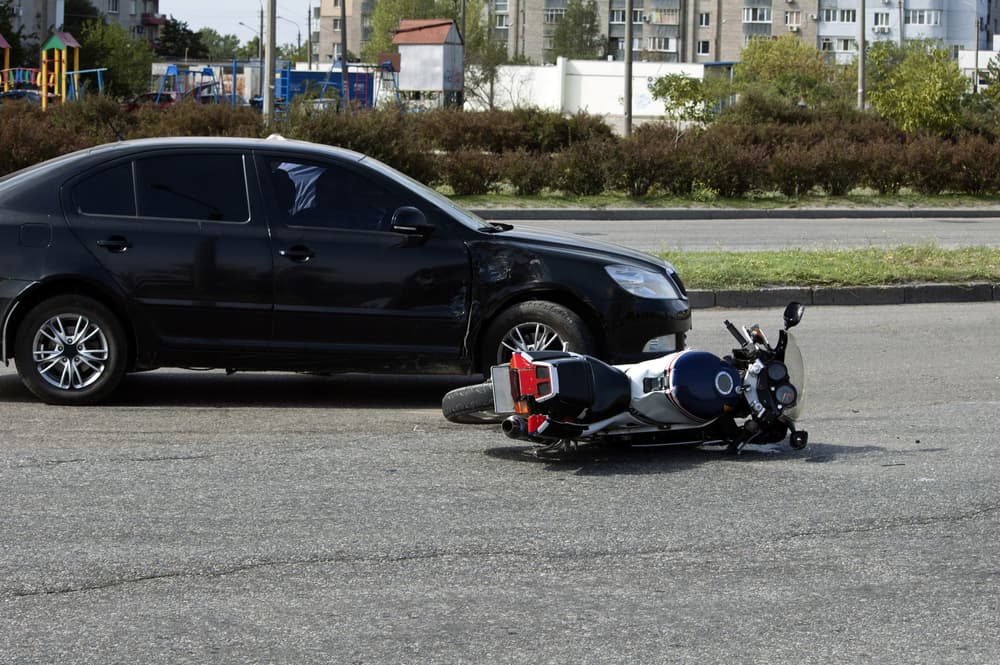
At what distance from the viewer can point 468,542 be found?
5488 millimetres

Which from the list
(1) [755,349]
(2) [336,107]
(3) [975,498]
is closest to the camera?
(3) [975,498]

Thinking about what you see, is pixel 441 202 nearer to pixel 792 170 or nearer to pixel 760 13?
pixel 792 170

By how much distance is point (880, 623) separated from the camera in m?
4.65

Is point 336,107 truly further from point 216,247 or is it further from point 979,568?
point 979,568

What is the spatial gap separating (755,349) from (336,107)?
22.7 m

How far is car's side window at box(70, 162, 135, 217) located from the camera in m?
8.34

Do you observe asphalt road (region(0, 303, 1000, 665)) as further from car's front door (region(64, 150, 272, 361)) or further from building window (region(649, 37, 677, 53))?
building window (region(649, 37, 677, 53))

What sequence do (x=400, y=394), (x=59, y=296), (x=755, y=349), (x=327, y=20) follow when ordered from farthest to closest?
(x=327, y=20) < (x=400, y=394) < (x=59, y=296) < (x=755, y=349)

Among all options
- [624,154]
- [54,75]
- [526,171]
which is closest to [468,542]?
[526,171]

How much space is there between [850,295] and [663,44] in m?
117

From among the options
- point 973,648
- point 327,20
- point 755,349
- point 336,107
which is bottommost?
point 973,648

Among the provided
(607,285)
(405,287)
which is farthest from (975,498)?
(405,287)

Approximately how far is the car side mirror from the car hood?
1.46 ft

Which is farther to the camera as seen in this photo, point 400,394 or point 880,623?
point 400,394
